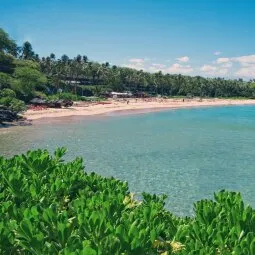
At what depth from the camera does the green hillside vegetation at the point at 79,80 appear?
245 feet

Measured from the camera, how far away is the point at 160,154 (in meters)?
35.2

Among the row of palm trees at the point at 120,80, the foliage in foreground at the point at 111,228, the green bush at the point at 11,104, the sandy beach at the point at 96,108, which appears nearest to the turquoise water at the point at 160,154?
the green bush at the point at 11,104

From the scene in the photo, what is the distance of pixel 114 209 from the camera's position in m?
7.92

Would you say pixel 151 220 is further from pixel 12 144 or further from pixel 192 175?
pixel 12 144

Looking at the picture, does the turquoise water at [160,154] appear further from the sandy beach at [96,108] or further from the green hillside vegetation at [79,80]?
the green hillside vegetation at [79,80]

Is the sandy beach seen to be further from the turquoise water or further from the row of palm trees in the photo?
the row of palm trees

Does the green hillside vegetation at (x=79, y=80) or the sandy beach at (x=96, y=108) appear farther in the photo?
the green hillside vegetation at (x=79, y=80)

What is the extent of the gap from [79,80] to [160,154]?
313ft

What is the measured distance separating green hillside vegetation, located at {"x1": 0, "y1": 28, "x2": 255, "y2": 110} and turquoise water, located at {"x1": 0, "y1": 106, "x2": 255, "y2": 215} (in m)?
20.2

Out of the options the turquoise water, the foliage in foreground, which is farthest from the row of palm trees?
the foliage in foreground

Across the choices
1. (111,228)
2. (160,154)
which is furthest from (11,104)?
(111,228)

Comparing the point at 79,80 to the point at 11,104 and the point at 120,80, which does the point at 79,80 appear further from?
the point at 11,104

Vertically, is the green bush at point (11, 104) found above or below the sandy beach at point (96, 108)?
above

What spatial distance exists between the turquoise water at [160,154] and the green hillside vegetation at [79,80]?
20185 mm
